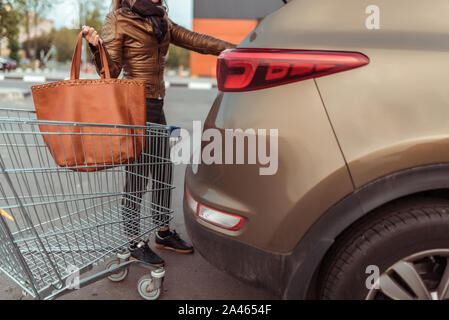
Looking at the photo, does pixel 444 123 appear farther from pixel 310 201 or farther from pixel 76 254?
pixel 76 254

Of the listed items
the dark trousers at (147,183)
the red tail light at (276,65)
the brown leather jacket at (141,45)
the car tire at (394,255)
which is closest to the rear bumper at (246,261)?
the car tire at (394,255)

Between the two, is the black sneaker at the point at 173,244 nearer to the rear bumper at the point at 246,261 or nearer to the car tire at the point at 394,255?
the rear bumper at the point at 246,261

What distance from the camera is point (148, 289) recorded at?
81.0 inches

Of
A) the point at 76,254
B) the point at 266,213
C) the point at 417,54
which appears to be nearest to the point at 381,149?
the point at 417,54

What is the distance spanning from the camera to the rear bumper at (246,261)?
1.42 metres

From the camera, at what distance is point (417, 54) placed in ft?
4.30

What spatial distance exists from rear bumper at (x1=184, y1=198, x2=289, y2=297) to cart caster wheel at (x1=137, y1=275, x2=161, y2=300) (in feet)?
2.09

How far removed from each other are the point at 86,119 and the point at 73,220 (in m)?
0.57

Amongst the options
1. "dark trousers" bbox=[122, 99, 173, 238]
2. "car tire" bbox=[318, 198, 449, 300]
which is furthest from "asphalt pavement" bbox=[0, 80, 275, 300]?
"car tire" bbox=[318, 198, 449, 300]

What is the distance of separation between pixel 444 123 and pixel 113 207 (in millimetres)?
1553

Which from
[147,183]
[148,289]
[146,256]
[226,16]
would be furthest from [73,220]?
[226,16]

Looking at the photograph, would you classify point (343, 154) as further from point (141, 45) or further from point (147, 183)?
point (141, 45)

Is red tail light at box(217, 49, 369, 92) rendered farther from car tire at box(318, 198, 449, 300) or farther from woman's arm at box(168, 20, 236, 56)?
woman's arm at box(168, 20, 236, 56)

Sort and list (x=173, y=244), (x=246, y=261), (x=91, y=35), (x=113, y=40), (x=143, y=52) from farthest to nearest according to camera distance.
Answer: (x=173, y=244) < (x=143, y=52) < (x=113, y=40) < (x=91, y=35) < (x=246, y=261)
